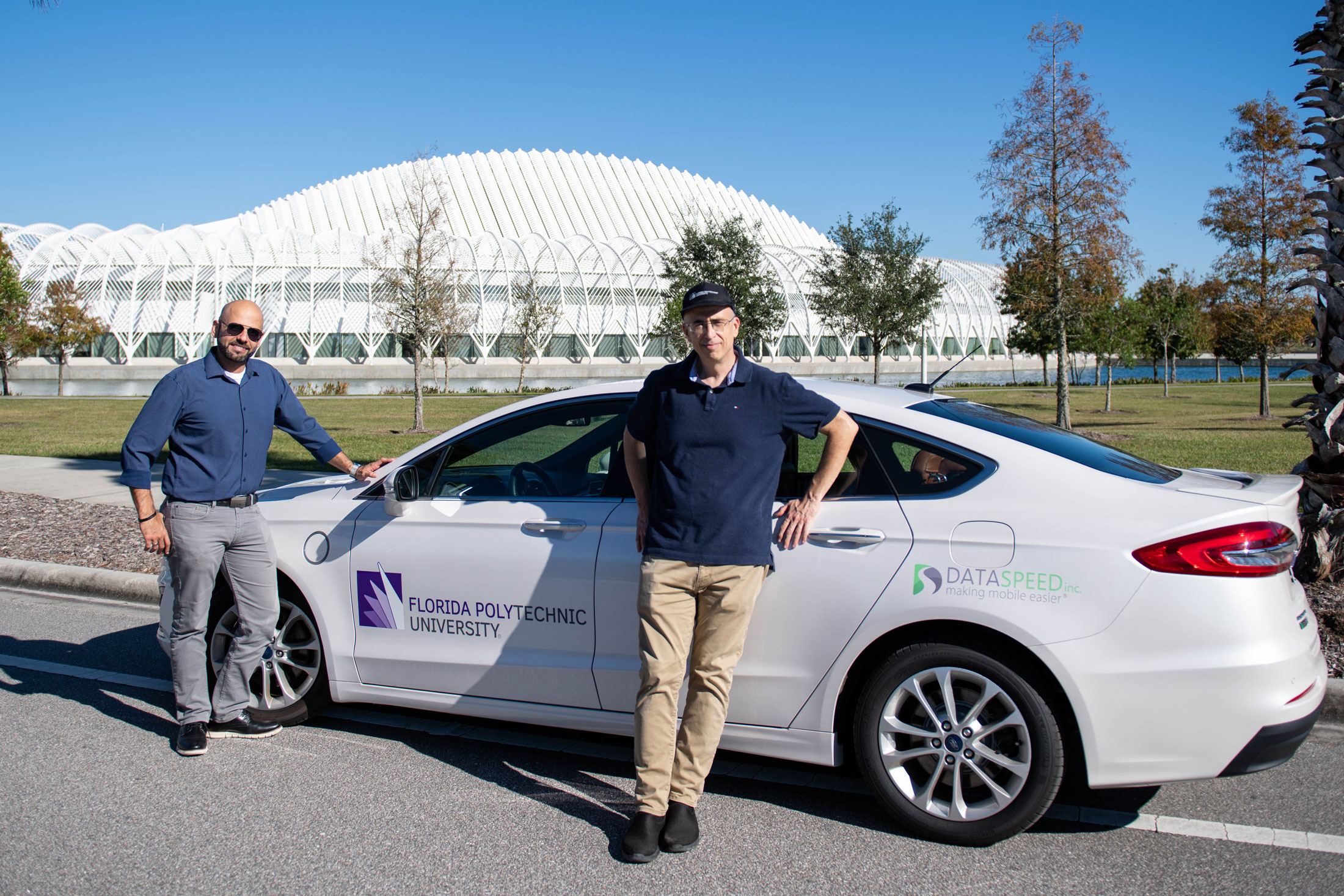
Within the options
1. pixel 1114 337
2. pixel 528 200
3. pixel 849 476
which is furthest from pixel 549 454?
pixel 528 200

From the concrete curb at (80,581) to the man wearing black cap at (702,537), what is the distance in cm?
545

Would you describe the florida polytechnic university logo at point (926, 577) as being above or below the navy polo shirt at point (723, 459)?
below

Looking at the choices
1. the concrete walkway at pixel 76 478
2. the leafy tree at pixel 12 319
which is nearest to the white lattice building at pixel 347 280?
the leafy tree at pixel 12 319

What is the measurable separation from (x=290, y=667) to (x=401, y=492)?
1.11 metres


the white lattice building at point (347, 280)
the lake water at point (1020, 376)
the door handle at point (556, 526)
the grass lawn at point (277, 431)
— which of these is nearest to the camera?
the door handle at point (556, 526)

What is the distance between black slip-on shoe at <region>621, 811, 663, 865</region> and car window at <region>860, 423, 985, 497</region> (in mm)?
1422

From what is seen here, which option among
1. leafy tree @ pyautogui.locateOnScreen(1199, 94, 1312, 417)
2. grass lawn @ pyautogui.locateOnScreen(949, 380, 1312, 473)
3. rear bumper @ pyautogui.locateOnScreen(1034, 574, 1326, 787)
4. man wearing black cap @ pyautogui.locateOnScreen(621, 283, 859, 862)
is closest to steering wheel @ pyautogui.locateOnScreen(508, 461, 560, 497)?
man wearing black cap @ pyautogui.locateOnScreen(621, 283, 859, 862)

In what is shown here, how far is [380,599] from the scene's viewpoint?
4051mm

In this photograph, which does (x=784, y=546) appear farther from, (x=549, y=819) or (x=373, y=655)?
(x=373, y=655)

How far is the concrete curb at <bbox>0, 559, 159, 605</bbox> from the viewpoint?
283 inches

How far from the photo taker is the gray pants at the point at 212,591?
3990mm

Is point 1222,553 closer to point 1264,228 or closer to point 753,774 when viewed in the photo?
point 753,774

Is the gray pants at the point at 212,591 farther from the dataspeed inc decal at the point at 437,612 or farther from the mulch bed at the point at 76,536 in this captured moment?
the mulch bed at the point at 76,536

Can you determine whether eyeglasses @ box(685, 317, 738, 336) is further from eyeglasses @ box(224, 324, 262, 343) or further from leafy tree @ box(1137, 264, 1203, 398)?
leafy tree @ box(1137, 264, 1203, 398)
